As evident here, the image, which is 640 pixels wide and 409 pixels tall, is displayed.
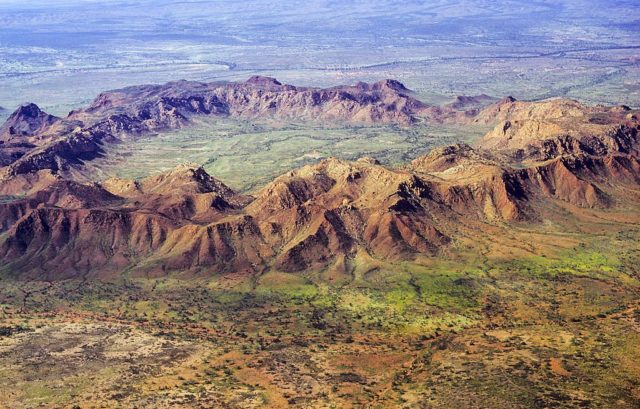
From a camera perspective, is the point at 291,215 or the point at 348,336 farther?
the point at 291,215

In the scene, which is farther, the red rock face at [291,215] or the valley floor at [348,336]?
the red rock face at [291,215]

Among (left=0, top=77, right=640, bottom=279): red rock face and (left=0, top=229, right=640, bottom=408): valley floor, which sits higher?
(left=0, top=77, right=640, bottom=279): red rock face

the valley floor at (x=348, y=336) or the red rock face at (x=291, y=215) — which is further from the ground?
the red rock face at (x=291, y=215)

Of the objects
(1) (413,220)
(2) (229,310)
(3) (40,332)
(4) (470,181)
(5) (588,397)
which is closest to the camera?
(5) (588,397)

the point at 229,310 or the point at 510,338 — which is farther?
the point at 229,310

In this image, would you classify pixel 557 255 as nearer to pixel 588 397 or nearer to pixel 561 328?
pixel 561 328

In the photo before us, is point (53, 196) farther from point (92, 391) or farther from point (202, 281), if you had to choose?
point (92, 391)

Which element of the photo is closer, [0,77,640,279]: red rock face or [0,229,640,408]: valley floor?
[0,229,640,408]: valley floor

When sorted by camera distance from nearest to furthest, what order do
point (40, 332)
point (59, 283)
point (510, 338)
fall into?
1. point (510, 338)
2. point (40, 332)
3. point (59, 283)

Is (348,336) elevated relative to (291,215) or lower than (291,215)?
lower

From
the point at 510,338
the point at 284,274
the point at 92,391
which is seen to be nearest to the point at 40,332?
the point at 92,391
